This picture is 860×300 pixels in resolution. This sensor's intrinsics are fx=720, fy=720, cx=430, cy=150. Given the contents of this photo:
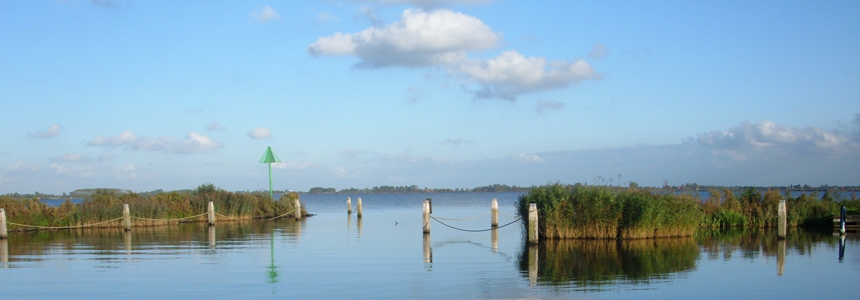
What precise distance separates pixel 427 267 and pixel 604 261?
4.36m

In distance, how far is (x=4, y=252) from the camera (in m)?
21.0

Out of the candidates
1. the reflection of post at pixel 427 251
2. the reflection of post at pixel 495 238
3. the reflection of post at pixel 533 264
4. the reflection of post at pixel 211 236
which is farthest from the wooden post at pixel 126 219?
the reflection of post at pixel 533 264

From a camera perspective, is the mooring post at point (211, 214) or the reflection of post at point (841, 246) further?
the mooring post at point (211, 214)

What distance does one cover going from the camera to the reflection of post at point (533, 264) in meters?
14.5

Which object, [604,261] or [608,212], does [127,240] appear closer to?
[608,212]

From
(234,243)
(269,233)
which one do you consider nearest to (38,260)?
(234,243)

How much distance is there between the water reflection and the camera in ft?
48.3

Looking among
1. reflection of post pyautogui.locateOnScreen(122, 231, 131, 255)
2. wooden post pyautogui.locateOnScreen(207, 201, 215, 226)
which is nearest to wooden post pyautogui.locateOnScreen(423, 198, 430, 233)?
reflection of post pyautogui.locateOnScreen(122, 231, 131, 255)

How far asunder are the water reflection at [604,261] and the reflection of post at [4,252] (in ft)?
42.6

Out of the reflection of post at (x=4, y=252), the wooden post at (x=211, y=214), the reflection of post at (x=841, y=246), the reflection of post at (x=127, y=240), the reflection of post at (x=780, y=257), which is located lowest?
the reflection of post at (x=841, y=246)

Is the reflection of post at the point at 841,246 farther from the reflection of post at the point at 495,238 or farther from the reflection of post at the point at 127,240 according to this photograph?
the reflection of post at the point at 127,240

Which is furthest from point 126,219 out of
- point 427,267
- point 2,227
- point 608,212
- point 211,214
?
point 608,212

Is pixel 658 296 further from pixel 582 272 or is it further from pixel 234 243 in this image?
pixel 234 243

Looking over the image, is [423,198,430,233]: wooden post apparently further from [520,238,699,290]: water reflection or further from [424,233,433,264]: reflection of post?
[520,238,699,290]: water reflection
